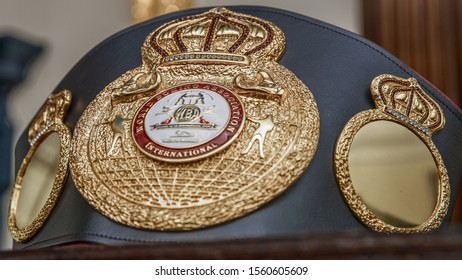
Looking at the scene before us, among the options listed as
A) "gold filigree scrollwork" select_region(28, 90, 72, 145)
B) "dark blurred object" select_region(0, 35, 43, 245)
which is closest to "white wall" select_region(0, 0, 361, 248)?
"dark blurred object" select_region(0, 35, 43, 245)

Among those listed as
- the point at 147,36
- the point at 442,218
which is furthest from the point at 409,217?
the point at 147,36

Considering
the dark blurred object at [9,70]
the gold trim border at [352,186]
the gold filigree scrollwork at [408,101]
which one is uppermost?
the dark blurred object at [9,70]

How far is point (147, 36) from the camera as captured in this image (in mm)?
726

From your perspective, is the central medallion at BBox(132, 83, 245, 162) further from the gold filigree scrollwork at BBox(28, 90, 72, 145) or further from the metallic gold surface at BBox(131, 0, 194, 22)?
the metallic gold surface at BBox(131, 0, 194, 22)

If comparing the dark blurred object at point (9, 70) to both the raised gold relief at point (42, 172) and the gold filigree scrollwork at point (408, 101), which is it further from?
the gold filigree scrollwork at point (408, 101)

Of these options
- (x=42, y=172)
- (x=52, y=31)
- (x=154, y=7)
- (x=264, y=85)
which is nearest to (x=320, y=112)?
(x=264, y=85)

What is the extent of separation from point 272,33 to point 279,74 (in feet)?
0.14

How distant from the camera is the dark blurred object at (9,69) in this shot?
6.44 feet

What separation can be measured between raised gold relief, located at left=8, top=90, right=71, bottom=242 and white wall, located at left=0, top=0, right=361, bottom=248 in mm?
1150

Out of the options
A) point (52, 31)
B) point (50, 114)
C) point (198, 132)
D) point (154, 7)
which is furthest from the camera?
point (52, 31)

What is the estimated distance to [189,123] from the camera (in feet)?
2.07

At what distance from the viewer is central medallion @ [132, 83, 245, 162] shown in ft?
2.05

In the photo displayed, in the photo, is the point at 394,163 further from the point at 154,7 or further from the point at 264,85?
the point at 154,7

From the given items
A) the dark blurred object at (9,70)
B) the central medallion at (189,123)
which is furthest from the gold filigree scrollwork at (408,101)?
the dark blurred object at (9,70)
